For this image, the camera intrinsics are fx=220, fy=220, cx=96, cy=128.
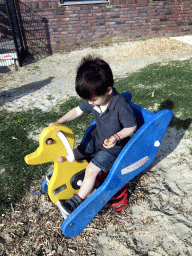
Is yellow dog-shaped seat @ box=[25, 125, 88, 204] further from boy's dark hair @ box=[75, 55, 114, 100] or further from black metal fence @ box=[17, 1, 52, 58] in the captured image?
black metal fence @ box=[17, 1, 52, 58]

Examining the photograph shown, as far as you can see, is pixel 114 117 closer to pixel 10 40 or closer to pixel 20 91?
pixel 20 91

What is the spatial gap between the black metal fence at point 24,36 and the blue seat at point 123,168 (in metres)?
6.08

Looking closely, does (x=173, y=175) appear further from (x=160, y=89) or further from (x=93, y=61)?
(x=160, y=89)

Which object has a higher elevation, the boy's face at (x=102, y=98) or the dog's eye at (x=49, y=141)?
the boy's face at (x=102, y=98)

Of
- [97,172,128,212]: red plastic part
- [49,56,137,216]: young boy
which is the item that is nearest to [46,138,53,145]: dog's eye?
[49,56,137,216]: young boy

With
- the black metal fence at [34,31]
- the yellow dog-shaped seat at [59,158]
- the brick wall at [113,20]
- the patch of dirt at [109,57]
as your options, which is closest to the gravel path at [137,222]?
the yellow dog-shaped seat at [59,158]

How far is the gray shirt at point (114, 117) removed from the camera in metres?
1.78

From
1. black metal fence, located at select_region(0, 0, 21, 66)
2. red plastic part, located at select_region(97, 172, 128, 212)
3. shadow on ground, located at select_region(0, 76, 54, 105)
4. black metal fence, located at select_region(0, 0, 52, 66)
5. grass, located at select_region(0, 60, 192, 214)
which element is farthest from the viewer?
black metal fence, located at select_region(0, 0, 52, 66)

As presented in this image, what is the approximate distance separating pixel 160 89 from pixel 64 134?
3.13m

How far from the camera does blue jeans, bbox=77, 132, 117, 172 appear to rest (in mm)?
1863

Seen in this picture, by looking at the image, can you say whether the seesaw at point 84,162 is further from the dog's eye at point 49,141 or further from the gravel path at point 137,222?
the gravel path at point 137,222

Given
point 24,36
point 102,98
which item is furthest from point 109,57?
point 102,98

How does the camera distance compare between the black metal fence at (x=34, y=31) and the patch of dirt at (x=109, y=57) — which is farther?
the black metal fence at (x=34, y=31)

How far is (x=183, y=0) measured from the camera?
7844mm
